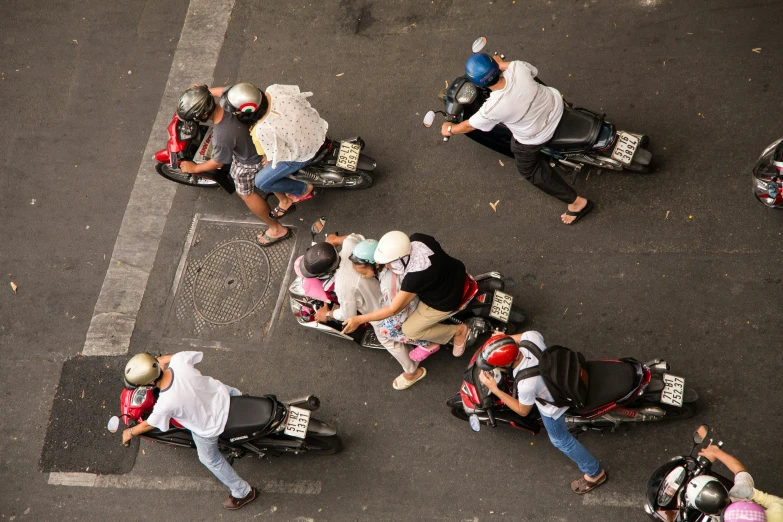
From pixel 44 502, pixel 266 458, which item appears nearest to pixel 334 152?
pixel 266 458

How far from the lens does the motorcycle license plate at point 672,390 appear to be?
5.30 metres

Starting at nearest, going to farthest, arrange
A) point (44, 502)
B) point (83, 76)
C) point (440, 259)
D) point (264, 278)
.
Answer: point (440, 259), point (44, 502), point (264, 278), point (83, 76)

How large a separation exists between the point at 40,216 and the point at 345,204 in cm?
375

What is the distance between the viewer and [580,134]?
20.5ft

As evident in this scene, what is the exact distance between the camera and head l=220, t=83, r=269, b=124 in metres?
6.18

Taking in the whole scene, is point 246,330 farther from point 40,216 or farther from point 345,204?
point 40,216

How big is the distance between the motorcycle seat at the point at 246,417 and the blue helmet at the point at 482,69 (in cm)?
325

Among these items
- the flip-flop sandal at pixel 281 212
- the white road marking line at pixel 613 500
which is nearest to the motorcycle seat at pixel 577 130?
the flip-flop sandal at pixel 281 212

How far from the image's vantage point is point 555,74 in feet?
24.8

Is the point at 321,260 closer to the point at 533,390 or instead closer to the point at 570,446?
the point at 533,390

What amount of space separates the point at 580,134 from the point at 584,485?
305cm

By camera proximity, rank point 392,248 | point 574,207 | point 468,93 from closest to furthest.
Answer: point 392,248, point 468,93, point 574,207

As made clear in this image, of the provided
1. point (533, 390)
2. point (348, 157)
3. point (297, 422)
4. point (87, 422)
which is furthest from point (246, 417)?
point (348, 157)

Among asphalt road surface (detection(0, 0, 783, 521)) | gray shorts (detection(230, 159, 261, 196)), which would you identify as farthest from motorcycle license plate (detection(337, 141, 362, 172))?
gray shorts (detection(230, 159, 261, 196))
